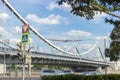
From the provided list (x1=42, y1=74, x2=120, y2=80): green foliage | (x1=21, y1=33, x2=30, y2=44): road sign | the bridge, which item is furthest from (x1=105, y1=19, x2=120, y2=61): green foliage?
the bridge

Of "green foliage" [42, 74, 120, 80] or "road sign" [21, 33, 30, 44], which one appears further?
"road sign" [21, 33, 30, 44]

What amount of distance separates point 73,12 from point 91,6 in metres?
1.02

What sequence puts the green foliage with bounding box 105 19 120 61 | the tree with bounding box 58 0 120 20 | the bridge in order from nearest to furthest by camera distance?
1. the tree with bounding box 58 0 120 20
2. the green foliage with bounding box 105 19 120 61
3. the bridge

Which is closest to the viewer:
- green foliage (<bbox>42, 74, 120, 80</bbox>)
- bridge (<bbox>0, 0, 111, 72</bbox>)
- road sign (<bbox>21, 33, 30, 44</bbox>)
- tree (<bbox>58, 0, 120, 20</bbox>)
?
tree (<bbox>58, 0, 120, 20</bbox>)

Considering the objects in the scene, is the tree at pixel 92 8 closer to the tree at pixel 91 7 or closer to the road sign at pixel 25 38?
the tree at pixel 91 7

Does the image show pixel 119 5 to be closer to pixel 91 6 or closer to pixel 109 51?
pixel 91 6

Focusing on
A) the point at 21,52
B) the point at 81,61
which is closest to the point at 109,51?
the point at 21,52

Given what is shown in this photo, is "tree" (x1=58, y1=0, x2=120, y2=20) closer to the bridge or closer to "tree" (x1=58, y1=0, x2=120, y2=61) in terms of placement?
"tree" (x1=58, y1=0, x2=120, y2=61)

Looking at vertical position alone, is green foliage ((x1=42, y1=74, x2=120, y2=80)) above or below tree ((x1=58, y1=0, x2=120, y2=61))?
below

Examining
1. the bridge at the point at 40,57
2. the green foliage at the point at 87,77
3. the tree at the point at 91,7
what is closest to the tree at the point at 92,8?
the tree at the point at 91,7

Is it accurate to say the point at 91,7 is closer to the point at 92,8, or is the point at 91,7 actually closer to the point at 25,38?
the point at 92,8

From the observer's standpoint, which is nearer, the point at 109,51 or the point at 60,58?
the point at 109,51

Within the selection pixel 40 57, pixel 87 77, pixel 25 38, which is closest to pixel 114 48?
pixel 87 77

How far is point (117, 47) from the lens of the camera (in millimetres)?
24891
